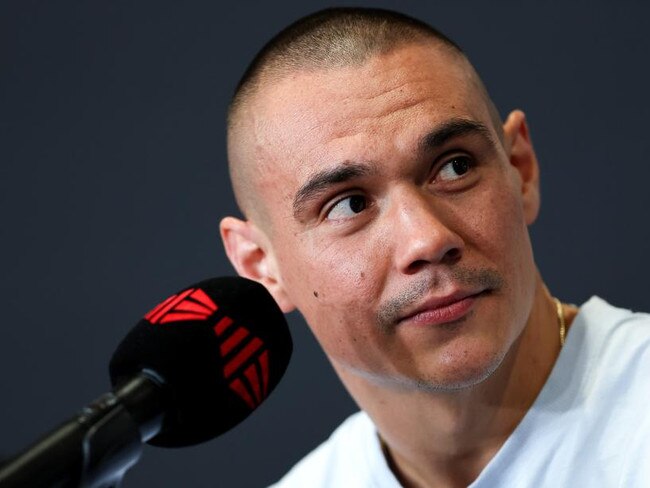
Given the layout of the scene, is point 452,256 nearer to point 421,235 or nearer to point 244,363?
point 421,235

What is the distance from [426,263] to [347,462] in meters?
0.62

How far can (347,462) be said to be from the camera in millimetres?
1739

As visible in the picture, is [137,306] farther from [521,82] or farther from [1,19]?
[521,82]

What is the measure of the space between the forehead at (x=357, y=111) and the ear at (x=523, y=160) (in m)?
0.13

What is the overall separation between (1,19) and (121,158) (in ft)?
1.31

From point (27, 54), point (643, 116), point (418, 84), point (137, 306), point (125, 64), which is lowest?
point (643, 116)

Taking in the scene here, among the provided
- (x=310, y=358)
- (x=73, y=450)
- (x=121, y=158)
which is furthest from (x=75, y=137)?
(x=73, y=450)

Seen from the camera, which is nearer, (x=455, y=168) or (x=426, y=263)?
(x=426, y=263)

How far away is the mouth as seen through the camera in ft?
4.14

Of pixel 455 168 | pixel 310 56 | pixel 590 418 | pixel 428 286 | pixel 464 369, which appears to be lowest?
pixel 590 418

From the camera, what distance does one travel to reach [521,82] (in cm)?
194

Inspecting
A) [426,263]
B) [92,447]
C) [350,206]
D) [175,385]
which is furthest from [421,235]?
[92,447]

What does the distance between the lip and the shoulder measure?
1.51ft

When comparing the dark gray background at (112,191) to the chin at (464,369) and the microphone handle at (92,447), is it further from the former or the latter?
the microphone handle at (92,447)
